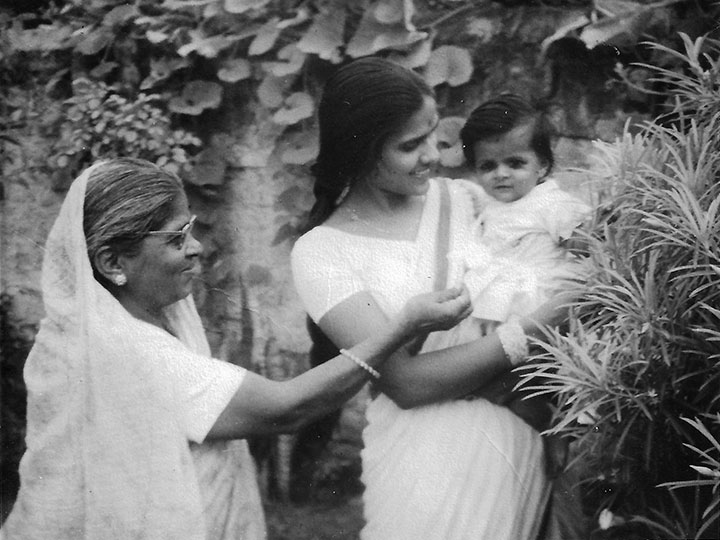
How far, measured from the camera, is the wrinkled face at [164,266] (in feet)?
8.79

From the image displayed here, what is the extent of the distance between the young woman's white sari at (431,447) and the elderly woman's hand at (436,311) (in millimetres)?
38

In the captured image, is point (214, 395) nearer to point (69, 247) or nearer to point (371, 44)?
point (69, 247)

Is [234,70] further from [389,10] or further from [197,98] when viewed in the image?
[389,10]

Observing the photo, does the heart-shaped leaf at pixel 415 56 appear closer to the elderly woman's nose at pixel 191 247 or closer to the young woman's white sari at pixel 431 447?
the young woman's white sari at pixel 431 447

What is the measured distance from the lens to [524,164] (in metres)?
2.60

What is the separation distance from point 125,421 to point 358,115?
1.00 m

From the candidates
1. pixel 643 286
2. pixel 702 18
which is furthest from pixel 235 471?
pixel 702 18

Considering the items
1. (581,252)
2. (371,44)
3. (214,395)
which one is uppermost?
(371,44)

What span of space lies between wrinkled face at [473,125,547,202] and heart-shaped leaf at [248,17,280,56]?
65cm

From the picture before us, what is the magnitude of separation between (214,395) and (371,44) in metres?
1.02

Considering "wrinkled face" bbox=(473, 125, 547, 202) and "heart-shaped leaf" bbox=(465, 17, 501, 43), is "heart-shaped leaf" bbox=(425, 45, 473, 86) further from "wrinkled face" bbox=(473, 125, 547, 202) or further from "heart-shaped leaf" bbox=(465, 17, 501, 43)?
"wrinkled face" bbox=(473, 125, 547, 202)

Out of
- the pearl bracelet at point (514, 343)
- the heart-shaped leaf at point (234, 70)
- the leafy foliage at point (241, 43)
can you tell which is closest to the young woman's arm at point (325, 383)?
the pearl bracelet at point (514, 343)

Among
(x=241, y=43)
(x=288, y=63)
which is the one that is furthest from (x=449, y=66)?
(x=241, y=43)

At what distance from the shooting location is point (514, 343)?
255cm
